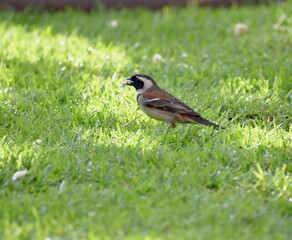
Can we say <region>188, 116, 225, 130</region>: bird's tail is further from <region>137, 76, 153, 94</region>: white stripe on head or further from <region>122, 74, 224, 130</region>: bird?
<region>137, 76, 153, 94</region>: white stripe on head

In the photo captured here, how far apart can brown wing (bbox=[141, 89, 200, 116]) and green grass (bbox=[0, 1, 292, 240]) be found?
0.60 ft

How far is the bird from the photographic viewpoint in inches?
251

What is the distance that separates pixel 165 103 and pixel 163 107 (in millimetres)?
69

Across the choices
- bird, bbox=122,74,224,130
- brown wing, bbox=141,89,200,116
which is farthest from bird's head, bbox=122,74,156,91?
brown wing, bbox=141,89,200,116

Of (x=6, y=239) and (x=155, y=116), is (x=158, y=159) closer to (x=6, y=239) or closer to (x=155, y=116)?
(x=155, y=116)

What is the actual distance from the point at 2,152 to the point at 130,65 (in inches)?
114

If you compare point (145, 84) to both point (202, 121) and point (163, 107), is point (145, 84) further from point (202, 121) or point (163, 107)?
point (202, 121)

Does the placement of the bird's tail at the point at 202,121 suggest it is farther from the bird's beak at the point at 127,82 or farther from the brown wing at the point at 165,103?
the bird's beak at the point at 127,82

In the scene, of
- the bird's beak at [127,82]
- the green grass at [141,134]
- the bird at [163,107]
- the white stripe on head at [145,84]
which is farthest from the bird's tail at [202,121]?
the bird's beak at [127,82]

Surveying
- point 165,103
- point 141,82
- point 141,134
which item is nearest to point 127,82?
point 141,82

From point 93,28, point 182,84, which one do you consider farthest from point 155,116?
point 93,28

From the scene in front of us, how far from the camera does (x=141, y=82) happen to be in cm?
704

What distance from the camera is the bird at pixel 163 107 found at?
6.38 meters

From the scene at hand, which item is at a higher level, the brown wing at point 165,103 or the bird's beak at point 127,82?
the brown wing at point 165,103
